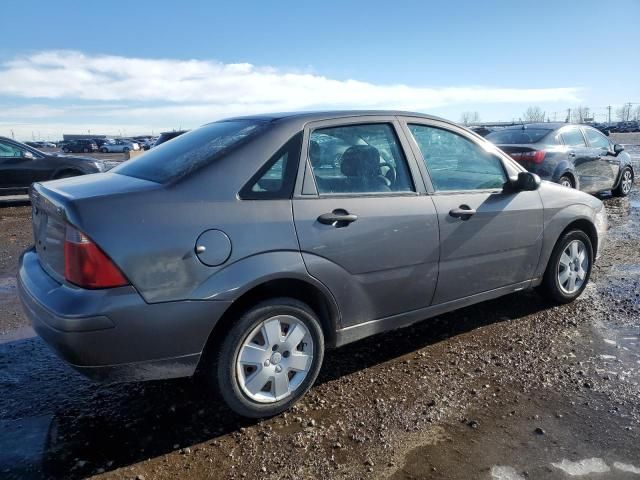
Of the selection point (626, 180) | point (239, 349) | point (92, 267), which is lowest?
point (239, 349)

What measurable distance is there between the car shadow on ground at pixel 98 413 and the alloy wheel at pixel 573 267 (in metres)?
1.38

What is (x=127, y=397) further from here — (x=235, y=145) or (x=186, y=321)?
(x=235, y=145)

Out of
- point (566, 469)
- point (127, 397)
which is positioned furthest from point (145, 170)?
point (566, 469)

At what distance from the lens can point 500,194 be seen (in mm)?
3891

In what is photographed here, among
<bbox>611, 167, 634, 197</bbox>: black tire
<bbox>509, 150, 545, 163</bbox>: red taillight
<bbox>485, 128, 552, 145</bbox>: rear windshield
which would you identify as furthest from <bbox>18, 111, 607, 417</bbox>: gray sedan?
<bbox>611, 167, 634, 197</bbox>: black tire

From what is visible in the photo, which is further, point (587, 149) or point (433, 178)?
point (587, 149)

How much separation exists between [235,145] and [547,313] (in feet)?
10.5

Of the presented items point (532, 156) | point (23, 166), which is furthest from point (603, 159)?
point (23, 166)

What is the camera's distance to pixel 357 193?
3.15 metres

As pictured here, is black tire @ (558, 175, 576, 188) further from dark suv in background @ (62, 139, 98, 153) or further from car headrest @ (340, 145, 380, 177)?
dark suv in background @ (62, 139, 98, 153)

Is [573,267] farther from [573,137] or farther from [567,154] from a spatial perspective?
[573,137]

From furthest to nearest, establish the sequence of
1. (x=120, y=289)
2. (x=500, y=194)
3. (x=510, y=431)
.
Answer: (x=500, y=194) < (x=510, y=431) < (x=120, y=289)

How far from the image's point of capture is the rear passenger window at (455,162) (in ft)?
11.8

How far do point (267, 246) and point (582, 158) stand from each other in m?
8.77
